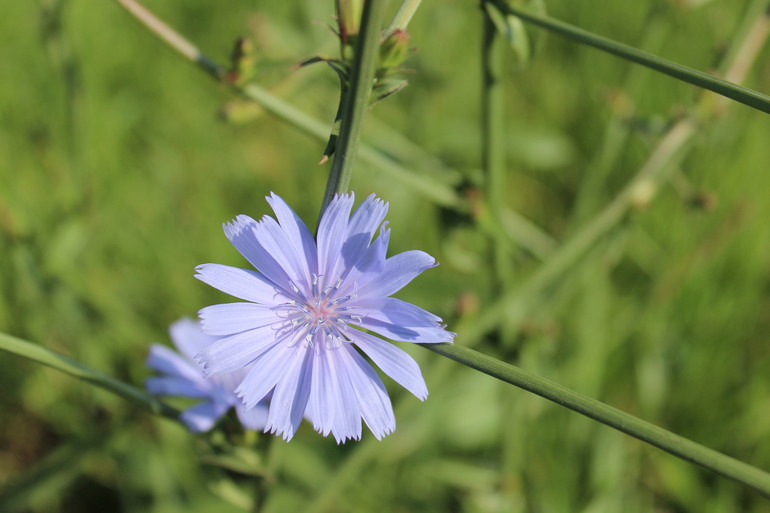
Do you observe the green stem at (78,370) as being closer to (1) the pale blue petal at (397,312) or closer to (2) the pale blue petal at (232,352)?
(2) the pale blue petal at (232,352)

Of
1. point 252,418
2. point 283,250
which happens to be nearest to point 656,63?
point 283,250

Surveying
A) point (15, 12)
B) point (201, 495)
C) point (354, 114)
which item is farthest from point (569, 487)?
point (15, 12)

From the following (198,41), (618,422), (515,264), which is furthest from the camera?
(198,41)

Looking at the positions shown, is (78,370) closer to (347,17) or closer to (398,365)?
(398,365)

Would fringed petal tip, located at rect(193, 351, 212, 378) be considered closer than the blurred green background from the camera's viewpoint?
Yes

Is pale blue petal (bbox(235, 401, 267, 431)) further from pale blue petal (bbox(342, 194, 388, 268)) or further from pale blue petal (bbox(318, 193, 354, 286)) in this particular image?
pale blue petal (bbox(342, 194, 388, 268))

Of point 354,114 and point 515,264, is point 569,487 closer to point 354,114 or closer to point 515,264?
point 515,264

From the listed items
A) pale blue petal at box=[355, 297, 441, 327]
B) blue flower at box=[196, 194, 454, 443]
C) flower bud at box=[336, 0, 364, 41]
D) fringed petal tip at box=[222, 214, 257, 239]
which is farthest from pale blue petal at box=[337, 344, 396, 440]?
flower bud at box=[336, 0, 364, 41]
